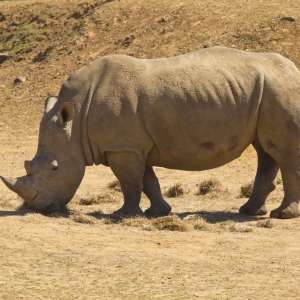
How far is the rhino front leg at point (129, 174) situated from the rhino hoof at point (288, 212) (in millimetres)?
1913

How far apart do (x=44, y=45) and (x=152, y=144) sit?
16.7 metres

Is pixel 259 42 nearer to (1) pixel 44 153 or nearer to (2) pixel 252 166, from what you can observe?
(2) pixel 252 166

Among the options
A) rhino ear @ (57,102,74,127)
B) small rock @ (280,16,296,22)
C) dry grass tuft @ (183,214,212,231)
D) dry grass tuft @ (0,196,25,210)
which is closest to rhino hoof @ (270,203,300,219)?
dry grass tuft @ (183,214,212,231)

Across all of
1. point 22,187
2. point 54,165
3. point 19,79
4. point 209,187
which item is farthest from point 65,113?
point 19,79

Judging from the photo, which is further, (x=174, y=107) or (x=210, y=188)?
(x=210, y=188)

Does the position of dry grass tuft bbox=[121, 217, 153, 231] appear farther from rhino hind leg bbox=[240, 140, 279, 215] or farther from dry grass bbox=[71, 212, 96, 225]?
rhino hind leg bbox=[240, 140, 279, 215]

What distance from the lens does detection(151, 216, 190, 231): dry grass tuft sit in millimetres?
11609

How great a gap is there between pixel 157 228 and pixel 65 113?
2039 mm

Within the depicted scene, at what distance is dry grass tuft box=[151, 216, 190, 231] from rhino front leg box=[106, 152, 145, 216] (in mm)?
735

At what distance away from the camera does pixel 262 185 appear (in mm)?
13344

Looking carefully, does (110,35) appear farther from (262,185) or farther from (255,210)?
(255,210)

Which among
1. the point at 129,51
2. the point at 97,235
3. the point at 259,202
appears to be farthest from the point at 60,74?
the point at 97,235

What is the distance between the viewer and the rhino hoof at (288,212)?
12656 mm

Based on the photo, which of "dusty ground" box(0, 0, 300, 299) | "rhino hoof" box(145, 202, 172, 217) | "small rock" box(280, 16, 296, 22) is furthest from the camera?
"small rock" box(280, 16, 296, 22)
